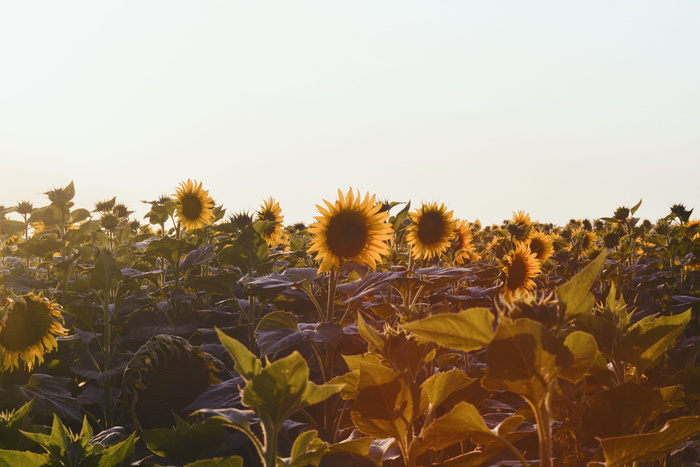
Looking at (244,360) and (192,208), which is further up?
(192,208)

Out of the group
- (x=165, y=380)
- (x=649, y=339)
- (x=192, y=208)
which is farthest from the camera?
(x=192, y=208)

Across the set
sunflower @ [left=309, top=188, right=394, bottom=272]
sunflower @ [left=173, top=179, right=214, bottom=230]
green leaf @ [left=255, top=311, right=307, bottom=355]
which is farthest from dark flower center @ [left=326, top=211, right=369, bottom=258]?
sunflower @ [left=173, top=179, right=214, bottom=230]

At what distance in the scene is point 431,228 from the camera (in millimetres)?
4445

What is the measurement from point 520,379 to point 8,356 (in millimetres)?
2255

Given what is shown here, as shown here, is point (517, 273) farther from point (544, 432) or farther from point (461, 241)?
point (544, 432)

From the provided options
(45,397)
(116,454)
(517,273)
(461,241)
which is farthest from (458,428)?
(461,241)

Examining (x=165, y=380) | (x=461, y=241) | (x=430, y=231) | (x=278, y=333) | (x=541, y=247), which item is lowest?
(x=165, y=380)

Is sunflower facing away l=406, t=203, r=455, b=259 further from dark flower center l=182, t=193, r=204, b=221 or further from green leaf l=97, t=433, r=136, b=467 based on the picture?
green leaf l=97, t=433, r=136, b=467

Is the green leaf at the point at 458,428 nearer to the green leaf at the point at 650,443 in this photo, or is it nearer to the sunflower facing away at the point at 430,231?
the green leaf at the point at 650,443

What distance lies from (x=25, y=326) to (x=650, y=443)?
2.36 meters

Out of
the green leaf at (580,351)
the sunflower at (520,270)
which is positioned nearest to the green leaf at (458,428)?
the green leaf at (580,351)

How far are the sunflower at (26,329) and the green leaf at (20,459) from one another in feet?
4.80

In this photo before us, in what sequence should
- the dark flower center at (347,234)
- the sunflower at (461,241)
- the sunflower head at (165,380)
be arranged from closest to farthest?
1. the sunflower head at (165,380)
2. the dark flower center at (347,234)
3. the sunflower at (461,241)

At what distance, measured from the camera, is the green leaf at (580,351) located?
0.76 metres
